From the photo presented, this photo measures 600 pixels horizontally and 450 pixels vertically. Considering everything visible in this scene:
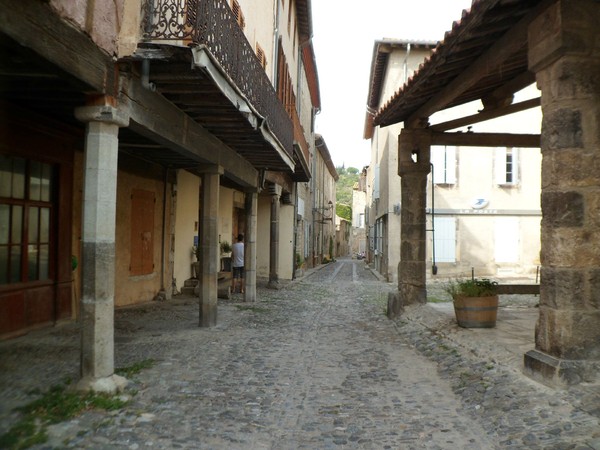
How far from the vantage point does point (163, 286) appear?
1191 cm

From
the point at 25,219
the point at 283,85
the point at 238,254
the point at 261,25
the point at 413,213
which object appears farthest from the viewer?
the point at 283,85

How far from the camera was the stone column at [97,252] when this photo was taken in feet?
15.2

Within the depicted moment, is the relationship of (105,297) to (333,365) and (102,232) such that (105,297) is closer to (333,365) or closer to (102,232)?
(102,232)

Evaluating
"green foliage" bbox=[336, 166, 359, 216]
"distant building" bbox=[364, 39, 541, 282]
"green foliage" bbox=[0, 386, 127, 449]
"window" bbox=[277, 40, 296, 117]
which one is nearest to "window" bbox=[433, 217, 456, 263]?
"distant building" bbox=[364, 39, 541, 282]

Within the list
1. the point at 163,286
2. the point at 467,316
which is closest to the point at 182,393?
the point at 467,316

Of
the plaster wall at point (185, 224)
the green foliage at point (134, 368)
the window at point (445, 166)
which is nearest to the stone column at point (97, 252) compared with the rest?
the green foliage at point (134, 368)

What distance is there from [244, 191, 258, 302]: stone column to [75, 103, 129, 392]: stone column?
7007mm

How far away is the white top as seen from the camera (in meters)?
13.1

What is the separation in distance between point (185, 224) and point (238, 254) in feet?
5.20

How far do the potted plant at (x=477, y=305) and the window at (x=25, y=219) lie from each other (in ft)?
19.8

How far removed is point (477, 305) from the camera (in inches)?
271

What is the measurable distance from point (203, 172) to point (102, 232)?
376 cm

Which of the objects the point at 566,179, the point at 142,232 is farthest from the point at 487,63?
the point at 142,232

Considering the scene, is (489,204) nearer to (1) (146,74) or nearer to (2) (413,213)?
(2) (413,213)
